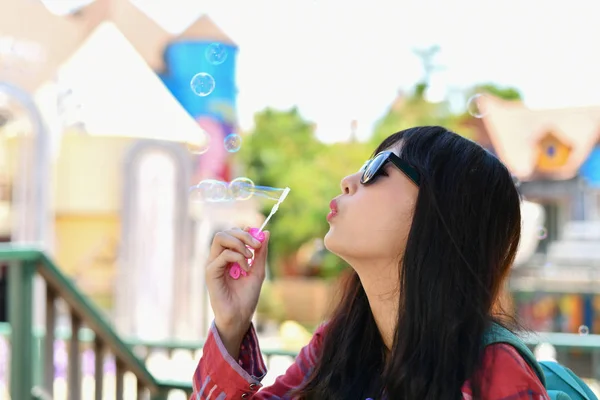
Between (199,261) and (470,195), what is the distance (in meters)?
7.40

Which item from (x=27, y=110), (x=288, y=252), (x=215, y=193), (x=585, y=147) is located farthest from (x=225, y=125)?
(x=215, y=193)

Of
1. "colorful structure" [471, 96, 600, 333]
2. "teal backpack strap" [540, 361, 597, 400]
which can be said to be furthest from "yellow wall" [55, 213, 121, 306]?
"teal backpack strap" [540, 361, 597, 400]

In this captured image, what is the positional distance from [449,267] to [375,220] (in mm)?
113

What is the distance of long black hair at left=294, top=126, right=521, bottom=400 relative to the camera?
0.88m

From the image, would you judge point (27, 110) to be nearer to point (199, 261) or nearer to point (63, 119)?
point (63, 119)

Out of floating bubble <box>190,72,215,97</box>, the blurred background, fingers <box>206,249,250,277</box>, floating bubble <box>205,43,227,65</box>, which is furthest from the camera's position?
the blurred background

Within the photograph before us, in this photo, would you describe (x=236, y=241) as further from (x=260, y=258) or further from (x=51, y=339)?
(x=51, y=339)

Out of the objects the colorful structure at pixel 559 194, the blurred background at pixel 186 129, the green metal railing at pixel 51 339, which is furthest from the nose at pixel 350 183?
the colorful structure at pixel 559 194

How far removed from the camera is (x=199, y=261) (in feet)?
26.9

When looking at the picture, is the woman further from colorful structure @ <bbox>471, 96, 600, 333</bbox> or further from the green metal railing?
colorful structure @ <bbox>471, 96, 600, 333</bbox>

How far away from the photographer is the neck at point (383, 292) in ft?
3.20

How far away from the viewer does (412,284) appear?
926 millimetres

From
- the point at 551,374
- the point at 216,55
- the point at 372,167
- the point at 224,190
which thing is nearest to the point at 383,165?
the point at 372,167

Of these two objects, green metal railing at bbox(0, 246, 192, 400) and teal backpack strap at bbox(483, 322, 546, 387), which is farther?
green metal railing at bbox(0, 246, 192, 400)
